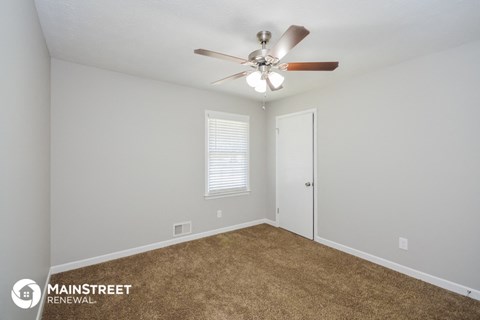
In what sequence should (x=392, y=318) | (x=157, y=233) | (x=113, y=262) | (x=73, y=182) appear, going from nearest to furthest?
(x=392, y=318) < (x=73, y=182) < (x=113, y=262) < (x=157, y=233)

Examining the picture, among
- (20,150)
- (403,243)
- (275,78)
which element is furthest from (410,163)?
(20,150)

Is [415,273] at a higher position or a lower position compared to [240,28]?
lower

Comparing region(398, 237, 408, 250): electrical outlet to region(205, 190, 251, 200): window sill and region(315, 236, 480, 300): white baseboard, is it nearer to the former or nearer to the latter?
region(315, 236, 480, 300): white baseboard

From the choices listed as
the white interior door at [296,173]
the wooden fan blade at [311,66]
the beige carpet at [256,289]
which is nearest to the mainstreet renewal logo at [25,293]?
the beige carpet at [256,289]

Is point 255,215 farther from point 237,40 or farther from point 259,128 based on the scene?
point 237,40

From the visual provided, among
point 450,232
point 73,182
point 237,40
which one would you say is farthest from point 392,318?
point 73,182

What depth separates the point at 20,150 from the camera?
1359mm

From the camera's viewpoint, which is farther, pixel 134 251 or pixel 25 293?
pixel 134 251

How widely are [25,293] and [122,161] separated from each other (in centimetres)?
178

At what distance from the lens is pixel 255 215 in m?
4.44

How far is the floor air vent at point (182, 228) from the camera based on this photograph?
348 cm

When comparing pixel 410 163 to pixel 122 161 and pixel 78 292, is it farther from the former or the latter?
pixel 78 292

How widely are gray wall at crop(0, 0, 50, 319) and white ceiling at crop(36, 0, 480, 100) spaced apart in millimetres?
379

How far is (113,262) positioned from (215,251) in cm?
131
